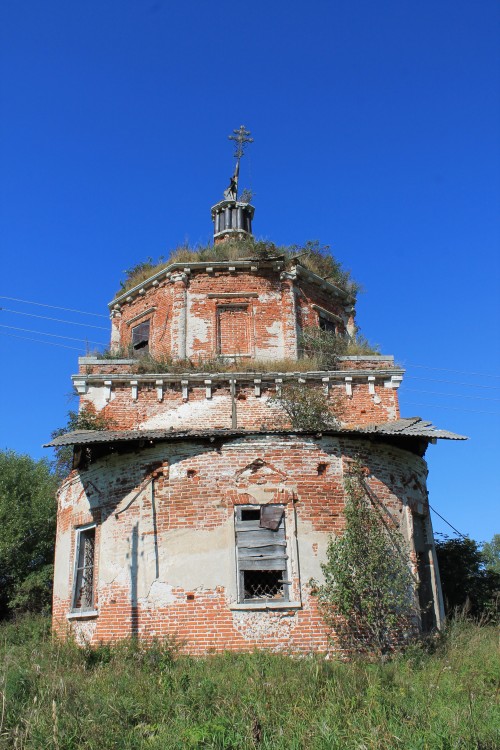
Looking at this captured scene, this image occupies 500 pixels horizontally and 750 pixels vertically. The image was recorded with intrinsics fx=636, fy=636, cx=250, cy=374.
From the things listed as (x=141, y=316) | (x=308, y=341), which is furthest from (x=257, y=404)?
(x=141, y=316)

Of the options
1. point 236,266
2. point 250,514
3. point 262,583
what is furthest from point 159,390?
point 262,583

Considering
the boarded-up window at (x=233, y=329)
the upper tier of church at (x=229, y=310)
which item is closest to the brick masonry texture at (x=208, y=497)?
the upper tier of church at (x=229, y=310)

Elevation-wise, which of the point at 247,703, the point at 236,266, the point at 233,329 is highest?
the point at 236,266

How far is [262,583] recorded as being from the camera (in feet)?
38.9

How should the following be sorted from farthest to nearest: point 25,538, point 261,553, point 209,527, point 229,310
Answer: point 25,538 < point 229,310 < point 209,527 < point 261,553

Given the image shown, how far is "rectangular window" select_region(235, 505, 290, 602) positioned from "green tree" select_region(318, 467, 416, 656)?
85cm

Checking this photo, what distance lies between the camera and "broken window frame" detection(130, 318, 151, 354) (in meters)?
18.3

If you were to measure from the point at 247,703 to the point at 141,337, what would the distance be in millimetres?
12585

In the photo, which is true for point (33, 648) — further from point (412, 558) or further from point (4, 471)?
point (4, 471)

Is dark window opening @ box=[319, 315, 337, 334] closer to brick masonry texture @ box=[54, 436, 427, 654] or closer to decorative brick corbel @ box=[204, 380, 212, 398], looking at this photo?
decorative brick corbel @ box=[204, 380, 212, 398]

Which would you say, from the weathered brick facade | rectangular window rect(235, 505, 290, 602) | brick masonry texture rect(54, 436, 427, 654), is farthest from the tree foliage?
rectangular window rect(235, 505, 290, 602)

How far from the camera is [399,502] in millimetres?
12781

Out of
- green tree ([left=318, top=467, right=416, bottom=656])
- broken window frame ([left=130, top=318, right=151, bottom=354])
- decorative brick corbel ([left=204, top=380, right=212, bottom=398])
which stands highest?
broken window frame ([left=130, top=318, right=151, bottom=354])

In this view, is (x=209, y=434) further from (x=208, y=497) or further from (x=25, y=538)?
(x=25, y=538)
